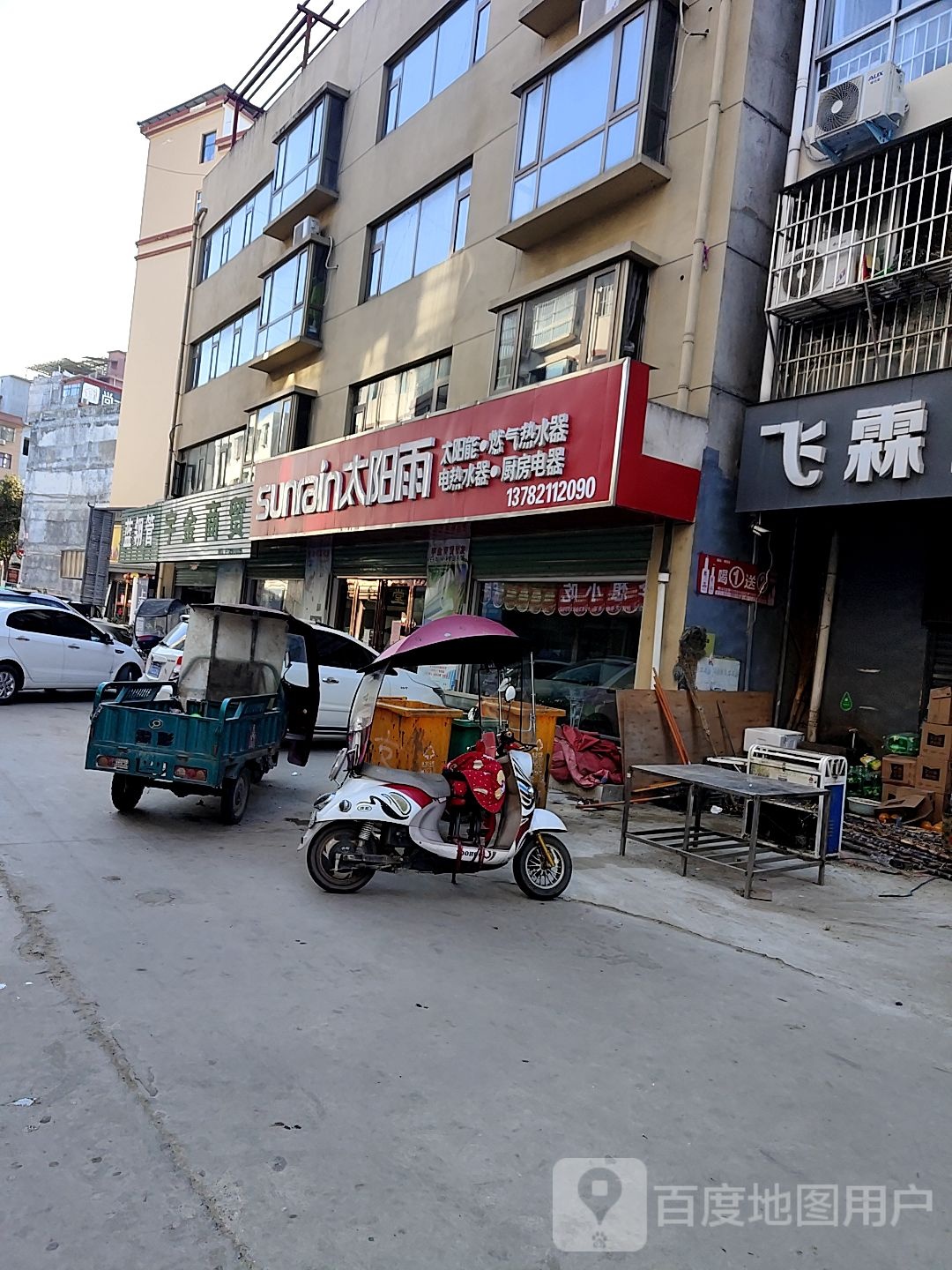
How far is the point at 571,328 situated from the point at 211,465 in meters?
A: 16.3

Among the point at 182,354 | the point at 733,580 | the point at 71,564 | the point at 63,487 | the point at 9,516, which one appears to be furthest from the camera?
the point at 9,516

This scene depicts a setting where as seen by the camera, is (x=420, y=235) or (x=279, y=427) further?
(x=279, y=427)

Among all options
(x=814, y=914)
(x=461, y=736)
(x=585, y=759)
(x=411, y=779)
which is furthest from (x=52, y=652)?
(x=814, y=914)

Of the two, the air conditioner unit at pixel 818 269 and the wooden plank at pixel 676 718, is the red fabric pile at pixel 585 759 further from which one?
the air conditioner unit at pixel 818 269

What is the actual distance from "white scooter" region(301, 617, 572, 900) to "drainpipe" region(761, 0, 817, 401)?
659 centimetres

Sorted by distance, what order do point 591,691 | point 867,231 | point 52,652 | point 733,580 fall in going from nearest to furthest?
point 867,231 → point 733,580 → point 591,691 → point 52,652

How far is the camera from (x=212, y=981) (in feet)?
13.8

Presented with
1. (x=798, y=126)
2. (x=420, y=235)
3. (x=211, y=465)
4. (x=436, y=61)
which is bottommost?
(x=211, y=465)

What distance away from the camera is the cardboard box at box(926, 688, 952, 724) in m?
9.31

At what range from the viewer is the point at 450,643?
606 centimetres

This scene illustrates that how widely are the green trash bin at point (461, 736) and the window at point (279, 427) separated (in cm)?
1278

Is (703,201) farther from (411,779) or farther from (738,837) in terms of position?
(411,779)

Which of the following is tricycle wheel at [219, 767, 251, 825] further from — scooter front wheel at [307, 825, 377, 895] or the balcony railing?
the balcony railing

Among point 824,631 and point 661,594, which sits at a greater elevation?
point 661,594
